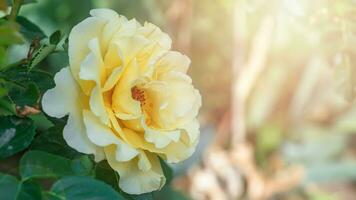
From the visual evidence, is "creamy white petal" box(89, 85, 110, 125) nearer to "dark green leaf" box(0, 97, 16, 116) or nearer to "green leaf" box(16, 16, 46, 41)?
"dark green leaf" box(0, 97, 16, 116)

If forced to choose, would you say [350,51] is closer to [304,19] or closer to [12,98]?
[304,19]

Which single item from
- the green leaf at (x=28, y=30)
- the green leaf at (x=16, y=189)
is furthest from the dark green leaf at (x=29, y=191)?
the green leaf at (x=28, y=30)

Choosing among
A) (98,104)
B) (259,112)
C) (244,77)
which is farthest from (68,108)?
(259,112)

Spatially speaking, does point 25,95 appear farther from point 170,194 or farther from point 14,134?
point 170,194

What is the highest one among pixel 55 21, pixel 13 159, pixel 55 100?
pixel 55 100

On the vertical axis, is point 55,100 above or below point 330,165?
above

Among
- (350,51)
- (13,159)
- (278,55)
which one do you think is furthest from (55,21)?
(13,159)
